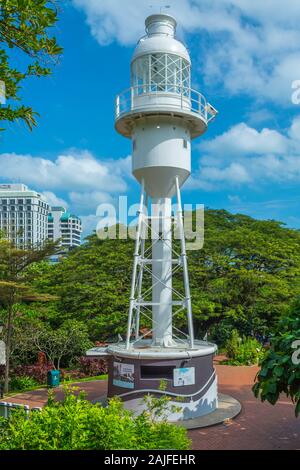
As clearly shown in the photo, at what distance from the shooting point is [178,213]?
16953mm

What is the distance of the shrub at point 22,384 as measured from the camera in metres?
21.0

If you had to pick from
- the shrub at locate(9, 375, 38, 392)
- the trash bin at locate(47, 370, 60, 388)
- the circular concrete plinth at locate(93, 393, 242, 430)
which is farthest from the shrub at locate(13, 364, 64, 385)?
the circular concrete plinth at locate(93, 393, 242, 430)

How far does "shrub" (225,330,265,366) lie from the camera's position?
24594 millimetres

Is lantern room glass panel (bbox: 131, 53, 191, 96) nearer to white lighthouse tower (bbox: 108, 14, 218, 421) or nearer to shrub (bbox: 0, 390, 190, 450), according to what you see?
white lighthouse tower (bbox: 108, 14, 218, 421)

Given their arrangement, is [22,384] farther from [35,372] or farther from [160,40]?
[160,40]

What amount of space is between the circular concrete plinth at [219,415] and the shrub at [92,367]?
5672mm

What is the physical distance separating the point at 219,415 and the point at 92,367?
971 centimetres

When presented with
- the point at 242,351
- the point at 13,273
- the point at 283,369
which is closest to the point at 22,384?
the point at 13,273

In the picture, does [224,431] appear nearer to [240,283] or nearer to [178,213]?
[178,213]

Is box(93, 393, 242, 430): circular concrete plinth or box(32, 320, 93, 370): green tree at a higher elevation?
box(32, 320, 93, 370): green tree

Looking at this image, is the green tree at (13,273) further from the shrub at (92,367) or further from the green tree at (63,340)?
the shrub at (92,367)

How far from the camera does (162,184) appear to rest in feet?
57.3

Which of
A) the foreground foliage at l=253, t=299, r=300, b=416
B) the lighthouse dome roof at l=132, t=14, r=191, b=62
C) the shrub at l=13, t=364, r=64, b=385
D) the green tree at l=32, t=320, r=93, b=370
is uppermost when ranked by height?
the lighthouse dome roof at l=132, t=14, r=191, b=62

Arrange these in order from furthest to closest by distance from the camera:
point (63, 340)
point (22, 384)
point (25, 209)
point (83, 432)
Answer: point (25, 209), point (63, 340), point (22, 384), point (83, 432)
